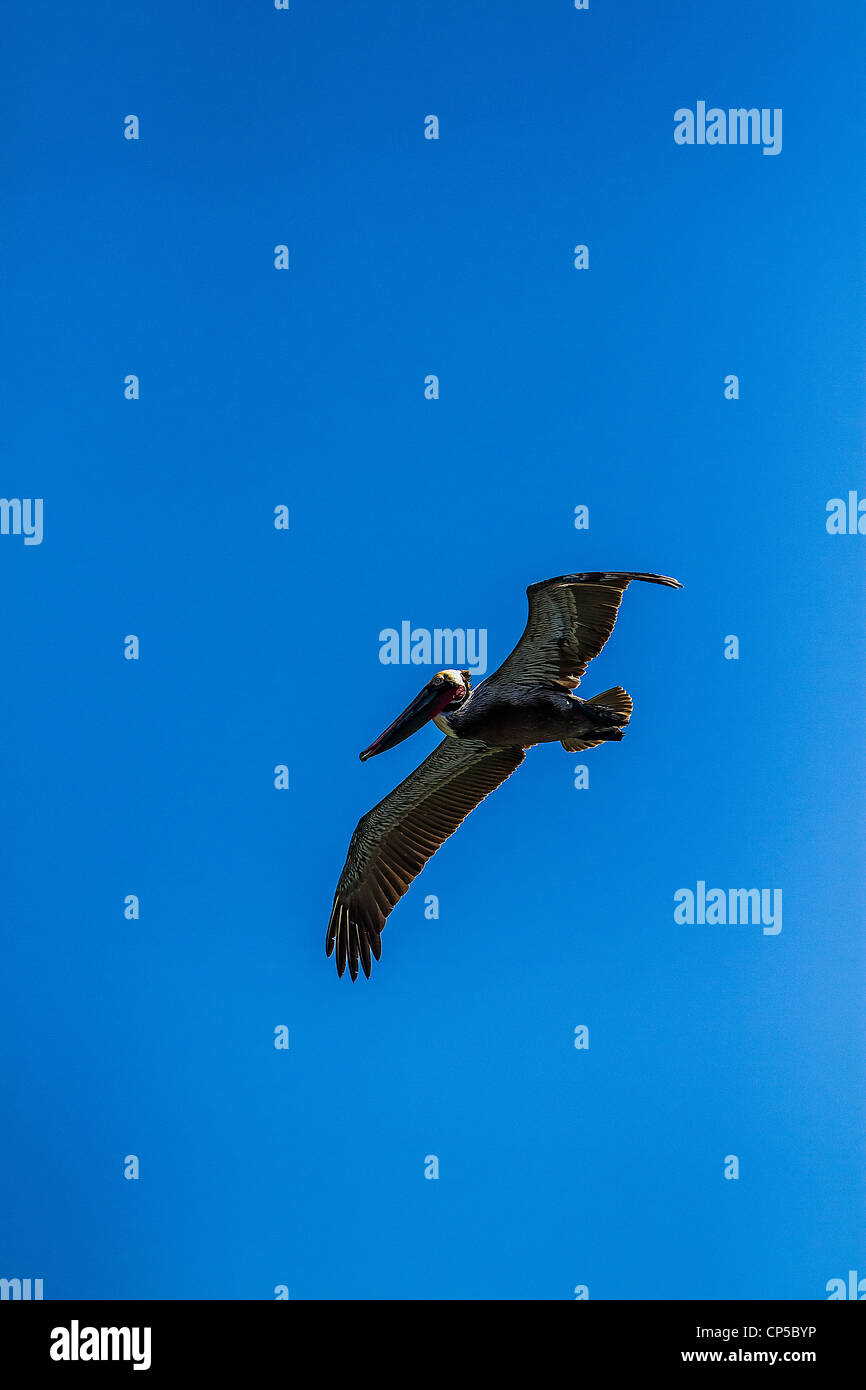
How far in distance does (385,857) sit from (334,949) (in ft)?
1.31

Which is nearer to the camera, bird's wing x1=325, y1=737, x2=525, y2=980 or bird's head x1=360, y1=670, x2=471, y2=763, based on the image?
bird's head x1=360, y1=670, x2=471, y2=763

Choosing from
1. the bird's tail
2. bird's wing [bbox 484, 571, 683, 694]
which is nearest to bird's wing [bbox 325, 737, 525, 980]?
the bird's tail

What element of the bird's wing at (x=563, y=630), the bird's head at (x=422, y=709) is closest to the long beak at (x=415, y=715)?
the bird's head at (x=422, y=709)

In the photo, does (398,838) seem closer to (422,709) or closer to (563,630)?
(422,709)

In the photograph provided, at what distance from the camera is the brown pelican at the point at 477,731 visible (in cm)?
373

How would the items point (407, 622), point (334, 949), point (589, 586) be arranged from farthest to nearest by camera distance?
point (407, 622)
point (334, 949)
point (589, 586)

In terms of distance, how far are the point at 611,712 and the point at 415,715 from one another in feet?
1.82

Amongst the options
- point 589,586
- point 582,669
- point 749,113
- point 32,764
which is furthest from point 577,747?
point 749,113

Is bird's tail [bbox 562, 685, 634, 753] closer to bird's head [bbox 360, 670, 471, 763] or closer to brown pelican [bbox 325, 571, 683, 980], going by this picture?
brown pelican [bbox 325, 571, 683, 980]

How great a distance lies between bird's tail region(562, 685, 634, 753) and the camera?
12.2 ft

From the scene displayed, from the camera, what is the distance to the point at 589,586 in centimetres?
369

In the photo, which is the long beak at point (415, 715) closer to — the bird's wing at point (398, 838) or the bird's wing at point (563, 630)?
the bird's wing at point (563, 630)

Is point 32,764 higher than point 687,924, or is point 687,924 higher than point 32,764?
point 32,764

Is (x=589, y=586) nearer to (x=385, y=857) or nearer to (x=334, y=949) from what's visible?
(x=385, y=857)
